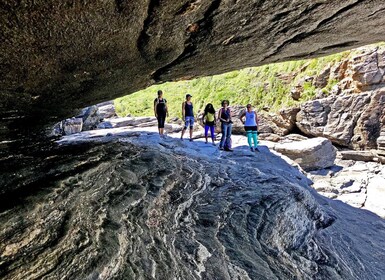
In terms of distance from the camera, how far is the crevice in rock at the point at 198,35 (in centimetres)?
562

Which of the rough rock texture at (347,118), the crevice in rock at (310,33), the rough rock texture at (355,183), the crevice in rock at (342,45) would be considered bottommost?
the rough rock texture at (355,183)

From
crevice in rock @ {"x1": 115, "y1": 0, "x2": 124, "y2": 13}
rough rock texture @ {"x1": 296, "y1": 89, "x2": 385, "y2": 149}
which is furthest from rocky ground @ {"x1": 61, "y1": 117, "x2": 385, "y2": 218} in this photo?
crevice in rock @ {"x1": 115, "y1": 0, "x2": 124, "y2": 13}

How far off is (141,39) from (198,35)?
4.47 ft

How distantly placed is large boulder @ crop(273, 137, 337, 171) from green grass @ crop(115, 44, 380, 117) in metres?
11.2

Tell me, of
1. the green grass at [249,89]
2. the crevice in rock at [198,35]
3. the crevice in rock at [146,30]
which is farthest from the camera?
the green grass at [249,89]

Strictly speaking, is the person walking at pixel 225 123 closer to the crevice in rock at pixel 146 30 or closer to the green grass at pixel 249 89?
the crevice in rock at pixel 146 30

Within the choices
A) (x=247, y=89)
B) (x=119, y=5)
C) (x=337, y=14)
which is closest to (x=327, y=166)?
(x=247, y=89)

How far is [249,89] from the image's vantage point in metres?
41.2

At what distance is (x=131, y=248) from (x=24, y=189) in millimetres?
2984

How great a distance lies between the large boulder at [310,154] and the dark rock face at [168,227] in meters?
13.3

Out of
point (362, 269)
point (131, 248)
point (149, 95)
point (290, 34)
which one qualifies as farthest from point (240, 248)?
point (149, 95)

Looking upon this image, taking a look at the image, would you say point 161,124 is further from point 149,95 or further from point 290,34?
point 149,95

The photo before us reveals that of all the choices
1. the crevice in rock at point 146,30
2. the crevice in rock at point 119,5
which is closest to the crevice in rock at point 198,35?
the crevice in rock at point 146,30

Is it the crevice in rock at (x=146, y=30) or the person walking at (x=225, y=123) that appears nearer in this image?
the crevice in rock at (x=146, y=30)
